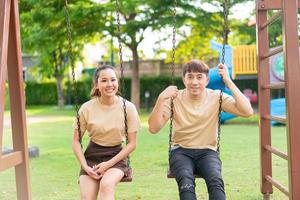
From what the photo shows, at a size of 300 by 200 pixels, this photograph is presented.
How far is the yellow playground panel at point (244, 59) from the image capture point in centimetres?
1434

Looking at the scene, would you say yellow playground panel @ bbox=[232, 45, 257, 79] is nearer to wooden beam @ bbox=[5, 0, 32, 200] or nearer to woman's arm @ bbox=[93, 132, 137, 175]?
woman's arm @ bbox=[93, 132, 137, 175]

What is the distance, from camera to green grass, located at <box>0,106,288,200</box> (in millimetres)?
4992

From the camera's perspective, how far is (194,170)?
354 centimetres

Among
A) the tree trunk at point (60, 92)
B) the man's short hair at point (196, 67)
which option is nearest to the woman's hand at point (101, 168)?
the man's short hair at point (196, 67)

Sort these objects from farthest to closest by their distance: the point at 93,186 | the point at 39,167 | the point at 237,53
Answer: the point at 237,53
the point at 39,167
the point at 93,186

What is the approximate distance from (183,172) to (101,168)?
1.88 ft

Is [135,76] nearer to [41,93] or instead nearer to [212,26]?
[212,26]

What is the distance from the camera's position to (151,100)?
21.7 meters

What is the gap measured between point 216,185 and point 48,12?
12.7 m

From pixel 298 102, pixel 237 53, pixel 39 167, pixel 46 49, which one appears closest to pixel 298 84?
pixel 298 102

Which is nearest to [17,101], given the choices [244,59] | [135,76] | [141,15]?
[244,59]

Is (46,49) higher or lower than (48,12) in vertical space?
lower

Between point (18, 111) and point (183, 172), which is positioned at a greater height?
point (18, 111)

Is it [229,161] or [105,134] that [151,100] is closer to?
[229,161]
